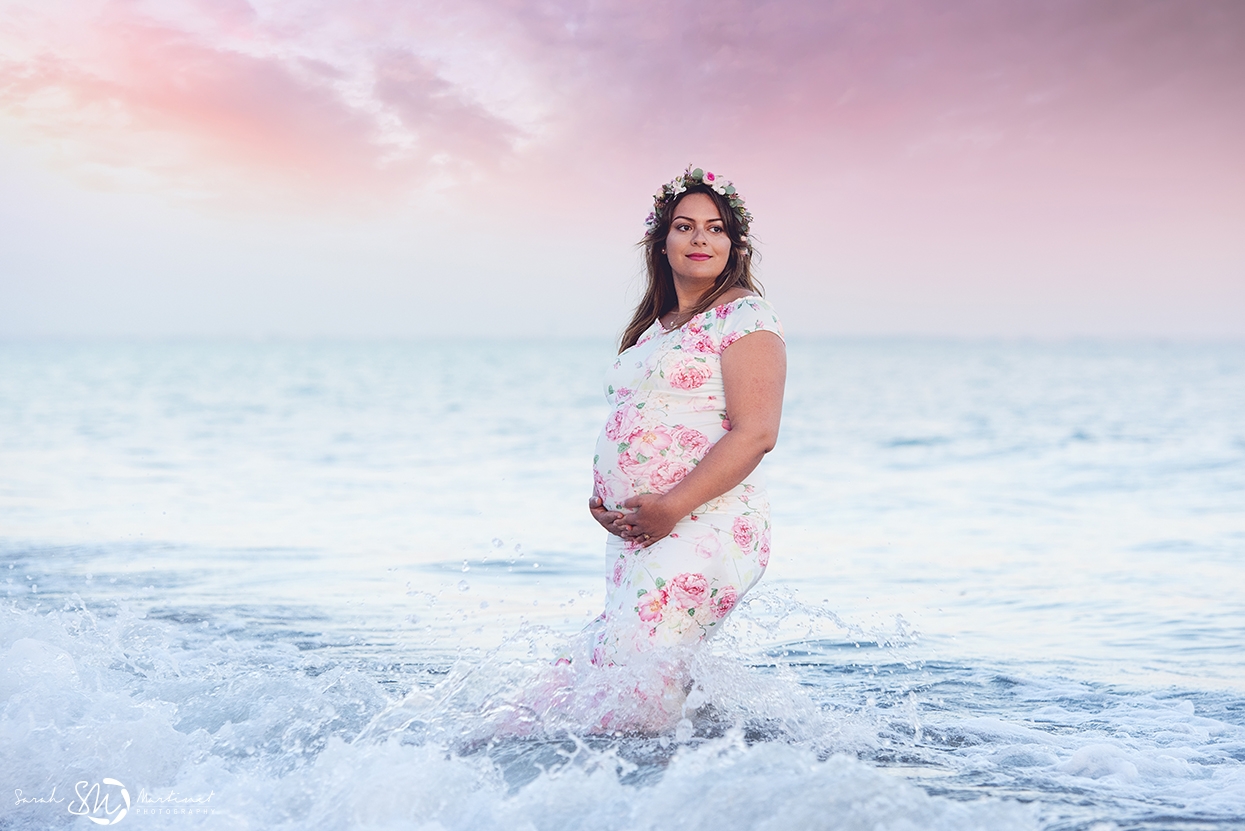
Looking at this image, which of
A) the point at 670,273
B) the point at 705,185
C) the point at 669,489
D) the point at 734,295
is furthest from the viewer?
the point at 670,273

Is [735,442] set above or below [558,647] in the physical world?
above

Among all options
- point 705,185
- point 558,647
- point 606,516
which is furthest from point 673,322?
point 558,647

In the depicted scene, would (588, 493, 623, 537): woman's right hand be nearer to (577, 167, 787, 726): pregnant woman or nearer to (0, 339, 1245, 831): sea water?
(577, 167, 787, 726): pregnant woman

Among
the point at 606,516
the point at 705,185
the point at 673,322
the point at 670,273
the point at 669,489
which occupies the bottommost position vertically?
the point at 606,516

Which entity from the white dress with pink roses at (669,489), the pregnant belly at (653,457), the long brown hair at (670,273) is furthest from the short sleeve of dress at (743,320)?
the pregnant belly at (653,457)

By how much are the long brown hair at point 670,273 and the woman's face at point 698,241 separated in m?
0.03

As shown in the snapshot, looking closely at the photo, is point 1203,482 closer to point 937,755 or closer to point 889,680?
point 889,680

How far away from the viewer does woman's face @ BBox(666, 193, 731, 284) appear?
374 centimetres

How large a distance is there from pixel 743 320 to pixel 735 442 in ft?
1.42

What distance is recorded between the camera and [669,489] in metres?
3.51

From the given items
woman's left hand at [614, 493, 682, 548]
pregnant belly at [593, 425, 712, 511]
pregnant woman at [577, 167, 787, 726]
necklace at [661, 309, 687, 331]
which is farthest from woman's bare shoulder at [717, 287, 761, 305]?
woman's left hand at [614, 493, 682, 548]

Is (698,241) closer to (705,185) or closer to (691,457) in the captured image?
(705,185)
